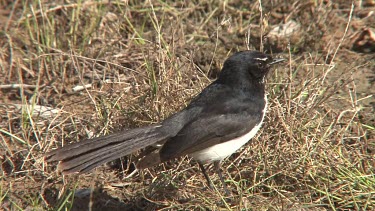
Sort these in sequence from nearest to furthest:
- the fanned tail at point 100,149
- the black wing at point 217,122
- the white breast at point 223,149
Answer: the fanned tail at point 100,149 < the black wing at point 217,122 < the white breast at point 223,149

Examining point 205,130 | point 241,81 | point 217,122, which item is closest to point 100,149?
point 205,130

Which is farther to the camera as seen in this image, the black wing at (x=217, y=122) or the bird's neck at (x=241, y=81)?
the bird's neck at (x=241, y=81)

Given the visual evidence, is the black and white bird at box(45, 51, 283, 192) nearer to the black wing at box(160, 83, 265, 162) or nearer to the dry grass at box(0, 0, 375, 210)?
the black wing at box(160, 83, 265, 162)

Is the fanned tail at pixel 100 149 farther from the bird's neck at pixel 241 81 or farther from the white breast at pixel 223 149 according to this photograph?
the bird's neck at pixel 241 81

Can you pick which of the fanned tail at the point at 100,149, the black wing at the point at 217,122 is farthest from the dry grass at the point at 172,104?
the black wing at the point at 217,122

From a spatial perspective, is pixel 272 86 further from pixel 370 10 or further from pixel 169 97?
pixel 370 10
